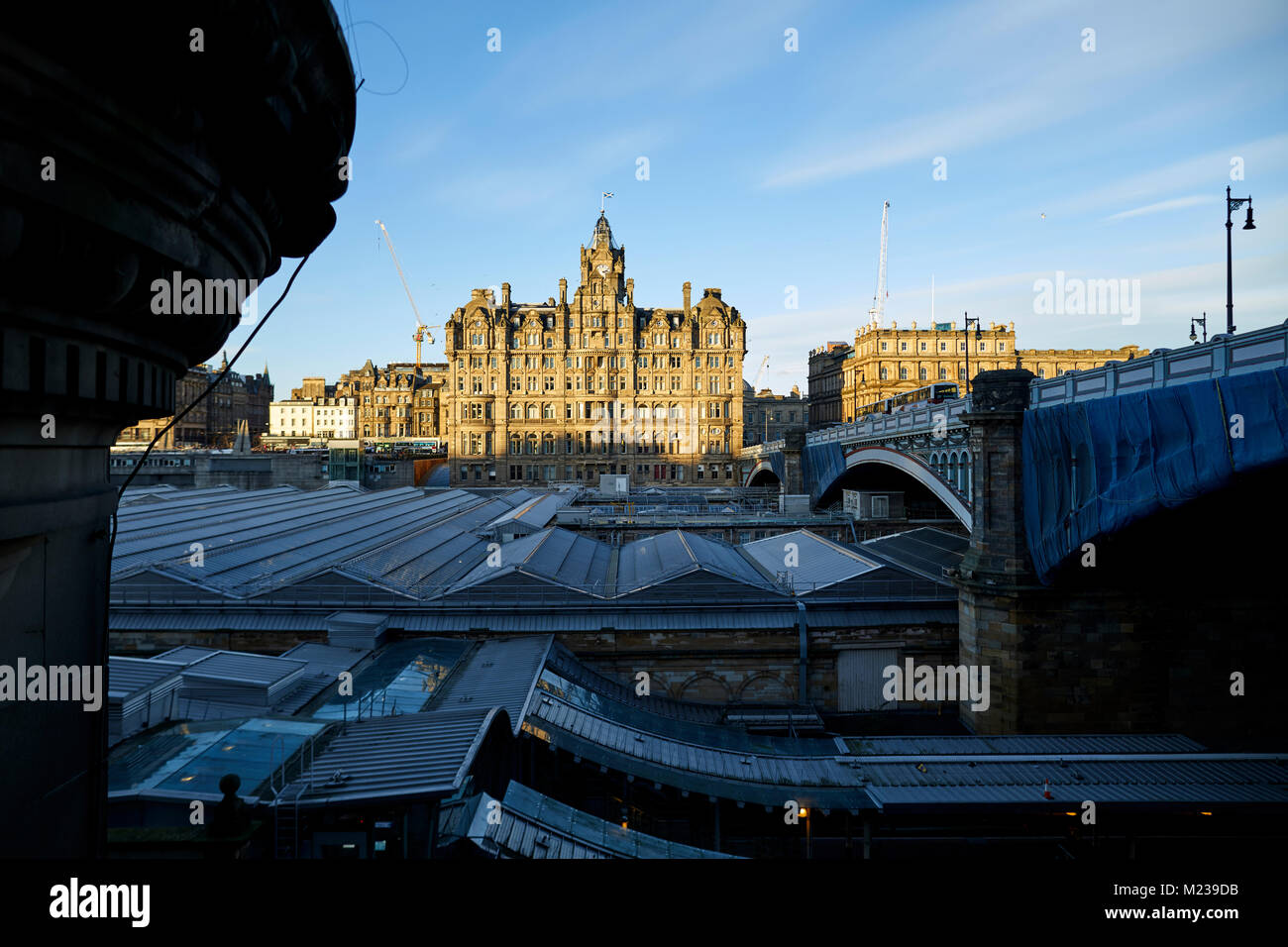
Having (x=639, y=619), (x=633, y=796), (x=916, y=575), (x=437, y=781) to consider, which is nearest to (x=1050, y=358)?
(x=916, y=575)

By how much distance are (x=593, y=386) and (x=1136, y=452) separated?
70475mm

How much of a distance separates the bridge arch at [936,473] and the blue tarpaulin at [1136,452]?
3.66 metres

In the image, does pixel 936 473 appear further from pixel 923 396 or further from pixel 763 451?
pixel 763 451

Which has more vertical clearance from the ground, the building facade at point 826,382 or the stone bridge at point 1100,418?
the building facade at point 826,382

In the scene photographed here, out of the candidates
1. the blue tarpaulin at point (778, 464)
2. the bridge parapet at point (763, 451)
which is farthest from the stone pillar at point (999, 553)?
the bridge parapet at point (763, 451)

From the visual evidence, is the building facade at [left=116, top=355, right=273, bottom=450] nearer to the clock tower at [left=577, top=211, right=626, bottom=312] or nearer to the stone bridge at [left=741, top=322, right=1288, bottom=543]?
the clock tower at [left=577, top=211, right=626, bottom=312]

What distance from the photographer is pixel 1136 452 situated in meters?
15.1

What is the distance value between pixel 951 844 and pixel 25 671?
14.9 metres

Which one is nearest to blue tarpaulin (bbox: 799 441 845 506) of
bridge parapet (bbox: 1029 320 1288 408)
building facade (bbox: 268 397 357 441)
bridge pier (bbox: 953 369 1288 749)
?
bridge pier (bbox: 953 369 1288 749)

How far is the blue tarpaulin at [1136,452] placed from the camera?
1228cm

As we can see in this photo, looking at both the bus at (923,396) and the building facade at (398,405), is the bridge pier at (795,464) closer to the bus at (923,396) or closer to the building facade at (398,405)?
the bus at (923,396)

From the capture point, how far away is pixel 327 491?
5481cm

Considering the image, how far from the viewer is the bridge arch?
76.0 feet

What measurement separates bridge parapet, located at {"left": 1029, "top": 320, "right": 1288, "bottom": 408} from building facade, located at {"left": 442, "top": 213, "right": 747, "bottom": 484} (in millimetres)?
66265
